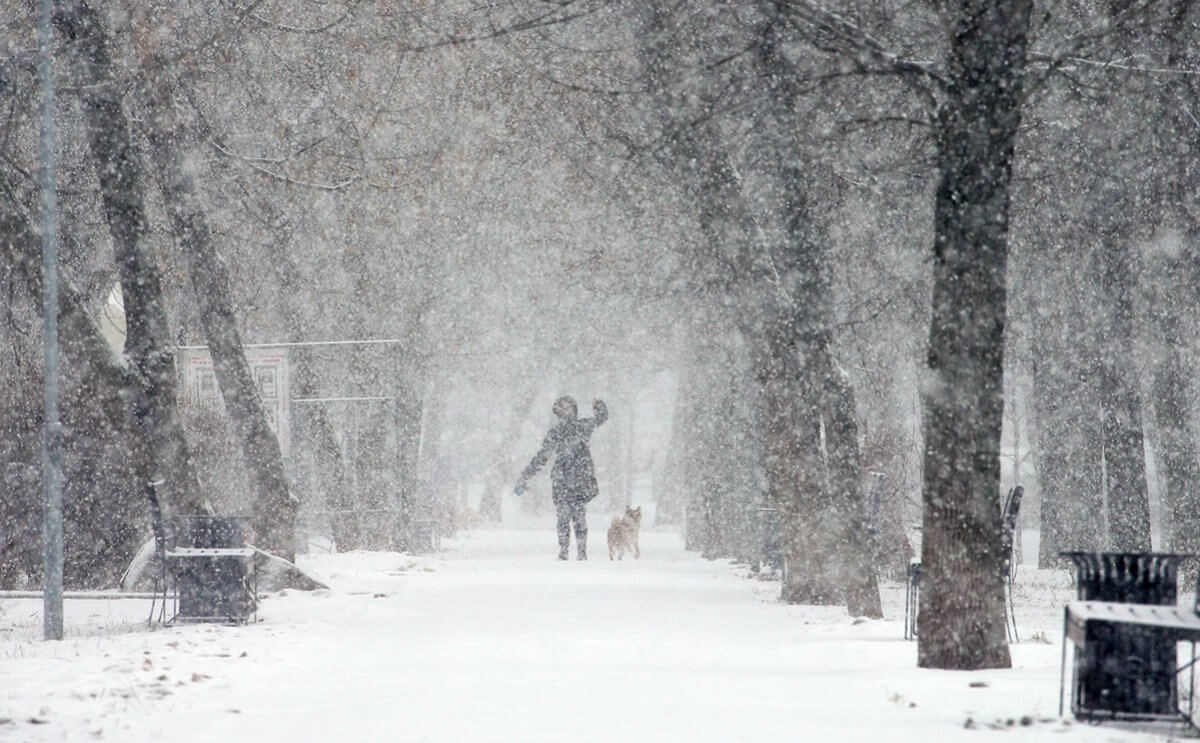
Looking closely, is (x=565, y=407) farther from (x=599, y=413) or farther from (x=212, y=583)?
(x=212, y=583)

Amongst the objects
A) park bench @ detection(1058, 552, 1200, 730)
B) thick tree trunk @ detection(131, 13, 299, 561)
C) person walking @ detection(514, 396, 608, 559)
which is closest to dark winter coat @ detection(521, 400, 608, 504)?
person walking @ detection(514, 396, 608, 559)

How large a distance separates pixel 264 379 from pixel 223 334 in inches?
170

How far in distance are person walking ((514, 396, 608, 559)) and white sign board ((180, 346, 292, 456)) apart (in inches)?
140

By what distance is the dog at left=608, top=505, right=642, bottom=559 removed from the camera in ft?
83.9

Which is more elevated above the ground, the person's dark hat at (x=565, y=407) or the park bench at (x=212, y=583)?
the person's dark hat at (x=565, y=407)

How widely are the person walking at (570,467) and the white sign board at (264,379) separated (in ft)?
11.7

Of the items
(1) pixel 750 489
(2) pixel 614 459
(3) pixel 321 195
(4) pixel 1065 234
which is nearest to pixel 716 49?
(4) pixel 1065 234

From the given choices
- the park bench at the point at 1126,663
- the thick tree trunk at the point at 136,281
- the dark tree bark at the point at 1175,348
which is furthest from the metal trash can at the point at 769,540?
the park bench at the point at 1126,663

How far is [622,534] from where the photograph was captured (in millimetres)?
25625

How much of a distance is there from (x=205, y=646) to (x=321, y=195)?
53.5ft

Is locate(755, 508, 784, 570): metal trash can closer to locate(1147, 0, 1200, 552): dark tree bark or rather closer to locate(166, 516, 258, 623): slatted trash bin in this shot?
locate(1147, 0, 1200, 552): dark tree bark

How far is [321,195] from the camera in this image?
2655 cm

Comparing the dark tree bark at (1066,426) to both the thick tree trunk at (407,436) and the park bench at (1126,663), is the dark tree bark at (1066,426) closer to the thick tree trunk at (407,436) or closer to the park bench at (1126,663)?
the thick tree trunk at (407,436)

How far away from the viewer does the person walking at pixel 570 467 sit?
2352 cm
